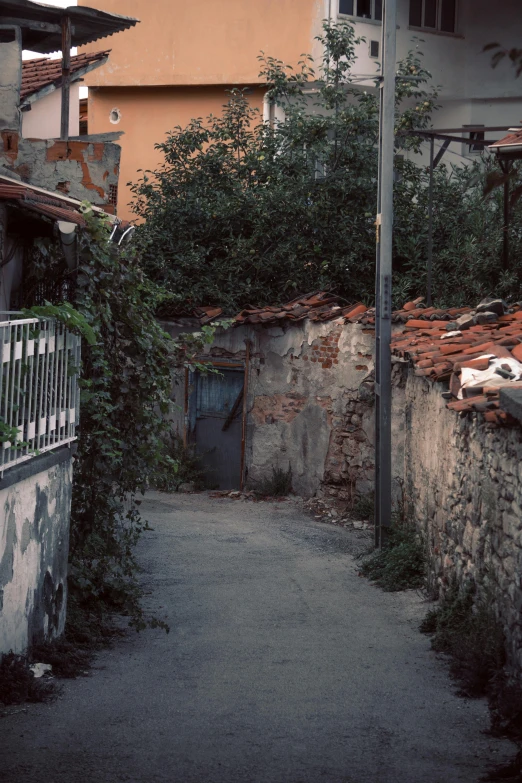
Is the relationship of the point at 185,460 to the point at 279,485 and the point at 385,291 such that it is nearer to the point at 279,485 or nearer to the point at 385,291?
the point at 279,485

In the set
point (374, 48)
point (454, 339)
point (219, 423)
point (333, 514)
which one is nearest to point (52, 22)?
point (454, 339)

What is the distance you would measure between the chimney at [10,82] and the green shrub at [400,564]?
6247 mm

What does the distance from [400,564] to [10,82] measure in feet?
21.9

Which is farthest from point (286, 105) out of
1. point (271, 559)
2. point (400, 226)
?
point (271, 559)

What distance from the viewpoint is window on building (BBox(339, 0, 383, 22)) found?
19.8 meters

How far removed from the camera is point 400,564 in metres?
10.3

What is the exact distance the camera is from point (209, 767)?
5.21 meters

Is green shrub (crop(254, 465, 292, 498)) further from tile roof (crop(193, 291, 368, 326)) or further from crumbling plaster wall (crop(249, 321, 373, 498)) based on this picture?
tile roof (crop(193, 291, 368, 326))

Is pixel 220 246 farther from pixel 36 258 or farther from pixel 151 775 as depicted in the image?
pixel 151 775

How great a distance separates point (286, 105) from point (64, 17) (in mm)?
7910

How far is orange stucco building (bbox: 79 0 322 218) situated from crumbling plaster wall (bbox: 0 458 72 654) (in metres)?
14.4

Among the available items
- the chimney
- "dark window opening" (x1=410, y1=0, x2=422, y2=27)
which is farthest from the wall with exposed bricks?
"dark window opening" (x1=410, y1=0, x2=422, y2=27)

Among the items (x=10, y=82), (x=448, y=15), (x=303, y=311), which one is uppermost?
(x=448, y=15)

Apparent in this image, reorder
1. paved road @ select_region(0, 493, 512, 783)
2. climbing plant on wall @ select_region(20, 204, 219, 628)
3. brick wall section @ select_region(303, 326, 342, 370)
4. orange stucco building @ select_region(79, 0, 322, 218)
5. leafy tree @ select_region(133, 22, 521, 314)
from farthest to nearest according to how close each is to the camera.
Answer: orange stucco building @ select_region(79, 0, 322, 218) → leafy tree @ select_region(133, 22, 521, 314) → brick wall section @ select_region(303, 326, 342, 370) → climbing plant on wall @ select_region(20, 204, 219, 628) → paved road @ select_region(0, 493, 512, 783)
